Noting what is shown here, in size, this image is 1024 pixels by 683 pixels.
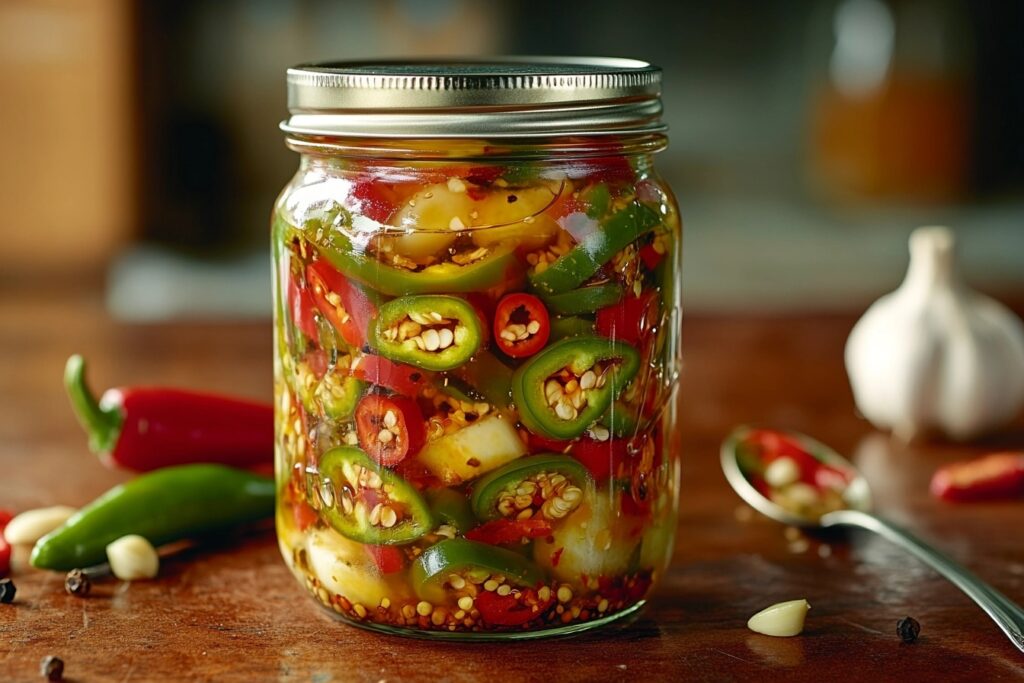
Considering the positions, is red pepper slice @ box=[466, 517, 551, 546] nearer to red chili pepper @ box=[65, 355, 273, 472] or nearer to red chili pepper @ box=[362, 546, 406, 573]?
red chili pepper @ box=[362, 546, 406, 573]

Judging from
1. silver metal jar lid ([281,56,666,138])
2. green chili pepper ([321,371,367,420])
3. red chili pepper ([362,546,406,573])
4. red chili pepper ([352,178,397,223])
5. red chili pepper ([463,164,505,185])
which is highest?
silver metal jar lid ([281,56,666,138])

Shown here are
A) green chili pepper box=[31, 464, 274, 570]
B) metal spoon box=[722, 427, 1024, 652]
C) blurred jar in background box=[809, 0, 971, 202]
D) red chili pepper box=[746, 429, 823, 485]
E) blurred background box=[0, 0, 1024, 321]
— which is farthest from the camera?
blurred jar in background box=[809, 0, 971, 202]

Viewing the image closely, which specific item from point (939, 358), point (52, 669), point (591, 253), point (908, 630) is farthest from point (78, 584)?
point (939, 358)

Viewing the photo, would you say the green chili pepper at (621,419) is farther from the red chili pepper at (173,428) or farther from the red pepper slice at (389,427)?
the red chili pepper at (173,428)

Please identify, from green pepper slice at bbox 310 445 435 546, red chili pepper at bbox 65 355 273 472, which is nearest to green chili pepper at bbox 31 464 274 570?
red chili pepper at bbox 65 355 273 472

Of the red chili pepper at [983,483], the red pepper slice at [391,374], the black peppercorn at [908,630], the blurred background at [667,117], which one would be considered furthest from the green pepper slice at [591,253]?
the blurred background at [667,117]

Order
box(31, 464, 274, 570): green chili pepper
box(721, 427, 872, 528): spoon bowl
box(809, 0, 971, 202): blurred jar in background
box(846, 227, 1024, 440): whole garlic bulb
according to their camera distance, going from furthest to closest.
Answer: box(809, 0, 971, 202): blurred jar in background
box(846, 227, 1024, 440): whole garlic bulb
box(721, 427, 872, 528): spoon bowl
box(31, 464, 274, 570): green chili pepper

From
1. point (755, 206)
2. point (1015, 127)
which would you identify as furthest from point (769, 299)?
point (1015, 127)

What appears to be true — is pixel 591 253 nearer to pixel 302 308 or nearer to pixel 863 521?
pixel 302 308
